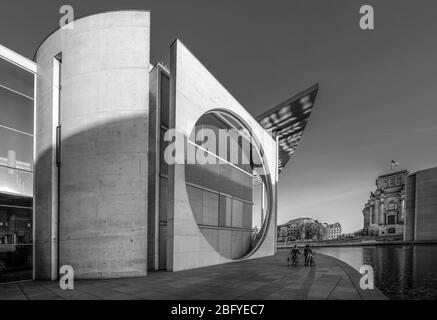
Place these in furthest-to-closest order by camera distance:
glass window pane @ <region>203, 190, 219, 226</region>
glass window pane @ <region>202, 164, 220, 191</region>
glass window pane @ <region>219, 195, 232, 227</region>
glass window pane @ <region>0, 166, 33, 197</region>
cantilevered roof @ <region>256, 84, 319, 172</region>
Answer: cantilevered roof @ <region>256, 84, 319, 172</region>, glass window pane @ <region>219, 195, 232, 227</region>, glass window pane @ <region>202, 164, 220, 191</region>, glass window pane @ <region>203, 190, 219, 226</region>, glass window pane @ <region>0, 166, 33, 197</region>

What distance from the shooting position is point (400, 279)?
12.6 meters

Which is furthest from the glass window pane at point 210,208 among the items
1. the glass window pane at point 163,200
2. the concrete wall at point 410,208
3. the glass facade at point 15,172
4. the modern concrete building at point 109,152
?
the concrete wall at point 410,208

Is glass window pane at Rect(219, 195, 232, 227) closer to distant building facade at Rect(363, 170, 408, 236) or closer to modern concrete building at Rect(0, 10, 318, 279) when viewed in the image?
modern concrete building at Rect(0, 10, 318, 279)

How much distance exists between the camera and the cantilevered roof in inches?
1129

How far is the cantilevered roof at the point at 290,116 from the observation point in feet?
94.1

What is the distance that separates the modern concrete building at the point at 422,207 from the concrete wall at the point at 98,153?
261ft

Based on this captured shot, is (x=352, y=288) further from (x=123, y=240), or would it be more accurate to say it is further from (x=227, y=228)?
(x=227, y=228)

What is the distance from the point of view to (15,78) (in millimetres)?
13672

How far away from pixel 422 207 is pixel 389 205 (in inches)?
1621

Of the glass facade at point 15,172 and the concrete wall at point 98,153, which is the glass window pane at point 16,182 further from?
the concrete wall at point 98,153

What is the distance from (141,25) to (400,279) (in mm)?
17053

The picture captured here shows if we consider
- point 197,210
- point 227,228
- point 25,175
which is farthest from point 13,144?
point 227,228

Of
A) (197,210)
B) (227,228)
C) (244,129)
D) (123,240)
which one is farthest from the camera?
(244,129)

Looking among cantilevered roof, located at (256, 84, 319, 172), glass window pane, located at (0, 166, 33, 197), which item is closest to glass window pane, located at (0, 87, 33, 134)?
glass window pane, located at (0, 166, 33, 197)
